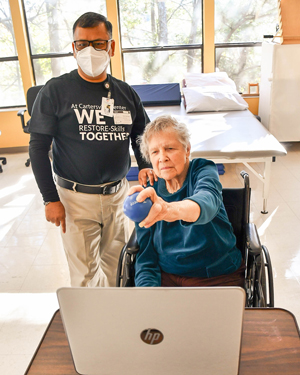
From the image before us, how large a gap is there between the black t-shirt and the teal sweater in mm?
383

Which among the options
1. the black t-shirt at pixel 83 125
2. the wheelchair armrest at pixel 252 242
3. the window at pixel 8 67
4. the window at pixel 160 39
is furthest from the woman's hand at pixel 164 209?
the window at pixel 8 67

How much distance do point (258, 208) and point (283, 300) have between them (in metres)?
1.23

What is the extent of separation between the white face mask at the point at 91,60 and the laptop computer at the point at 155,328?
3.89 feet

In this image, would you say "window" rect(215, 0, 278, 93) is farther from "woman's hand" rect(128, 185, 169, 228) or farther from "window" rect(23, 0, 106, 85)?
"woman's hand" rect(128, 185, 169, 228)

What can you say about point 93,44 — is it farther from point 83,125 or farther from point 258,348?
point 258,348

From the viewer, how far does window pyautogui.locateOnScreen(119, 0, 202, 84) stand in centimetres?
489

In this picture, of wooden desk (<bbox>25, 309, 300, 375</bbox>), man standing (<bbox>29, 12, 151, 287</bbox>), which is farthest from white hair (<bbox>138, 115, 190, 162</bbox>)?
wooden desk (<bbox>25, 309, 300, 375</bbox>)

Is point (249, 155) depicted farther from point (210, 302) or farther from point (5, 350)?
point (210, 302)

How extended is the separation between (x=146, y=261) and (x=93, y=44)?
3.29 feet

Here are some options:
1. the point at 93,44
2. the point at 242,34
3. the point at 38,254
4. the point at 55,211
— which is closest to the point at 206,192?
the point at 55,211

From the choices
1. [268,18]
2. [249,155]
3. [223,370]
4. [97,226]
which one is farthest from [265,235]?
[268,18]

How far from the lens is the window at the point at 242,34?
488cm

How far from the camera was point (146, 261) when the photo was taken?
58.6 inches

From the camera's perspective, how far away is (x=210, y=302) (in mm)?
754
